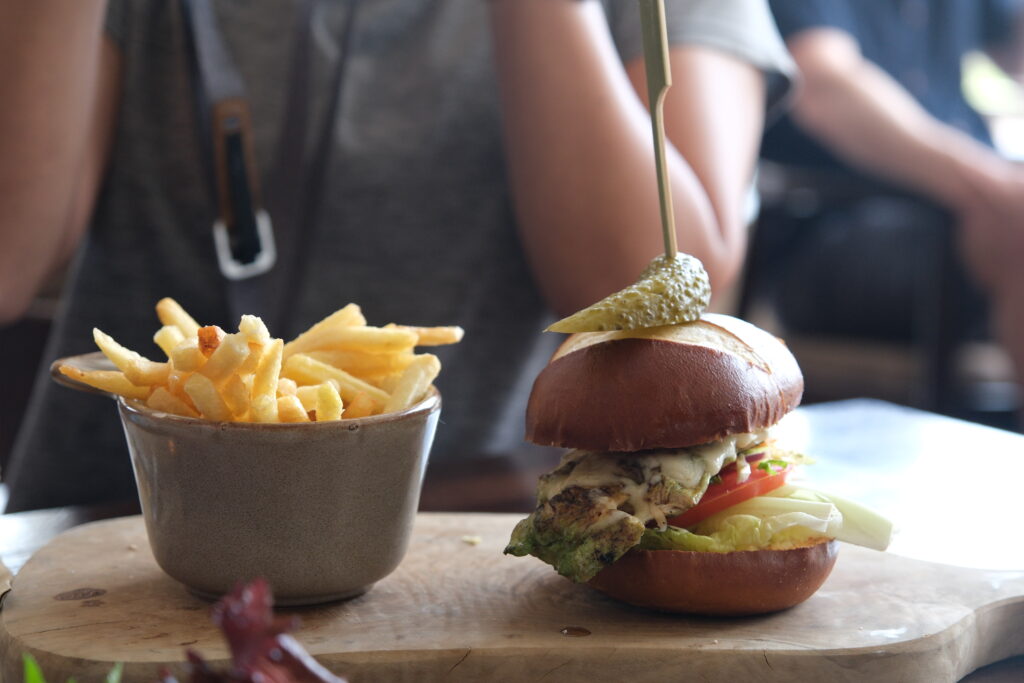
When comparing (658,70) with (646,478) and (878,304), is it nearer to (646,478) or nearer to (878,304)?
(646,478)

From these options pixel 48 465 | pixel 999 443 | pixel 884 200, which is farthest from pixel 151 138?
pixel 884 200

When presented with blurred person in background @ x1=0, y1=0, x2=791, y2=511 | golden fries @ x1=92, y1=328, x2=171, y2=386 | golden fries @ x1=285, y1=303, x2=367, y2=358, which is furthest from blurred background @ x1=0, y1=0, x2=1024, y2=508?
golden fries @ x1=92, y1=328, x2=171, y2=386

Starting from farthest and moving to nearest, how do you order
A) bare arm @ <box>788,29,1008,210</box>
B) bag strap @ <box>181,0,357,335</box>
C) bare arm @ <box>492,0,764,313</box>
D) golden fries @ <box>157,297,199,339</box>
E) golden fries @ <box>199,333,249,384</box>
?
bare arm @ <box>788,29,1008,210</box> < bare arm @ <box>492,0,764,313</box> < bag strap @ <box>181,0,357,335</box> < golden fries @ <box>157,297,199,339</box> < golden fries @ <box>199,333,249,384</box>

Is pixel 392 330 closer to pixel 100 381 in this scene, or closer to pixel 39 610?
pixel 100 381

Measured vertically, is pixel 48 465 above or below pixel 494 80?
below

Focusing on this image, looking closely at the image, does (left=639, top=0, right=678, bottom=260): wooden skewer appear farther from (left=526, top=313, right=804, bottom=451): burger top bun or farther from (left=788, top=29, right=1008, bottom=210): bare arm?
(left=788, top=29, right=1008, bottom=210): bare arm

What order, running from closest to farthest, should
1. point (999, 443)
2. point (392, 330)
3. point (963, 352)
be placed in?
point (392, 330)
point (999, 443)
point (963, 352)

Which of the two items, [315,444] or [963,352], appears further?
[963,352]
